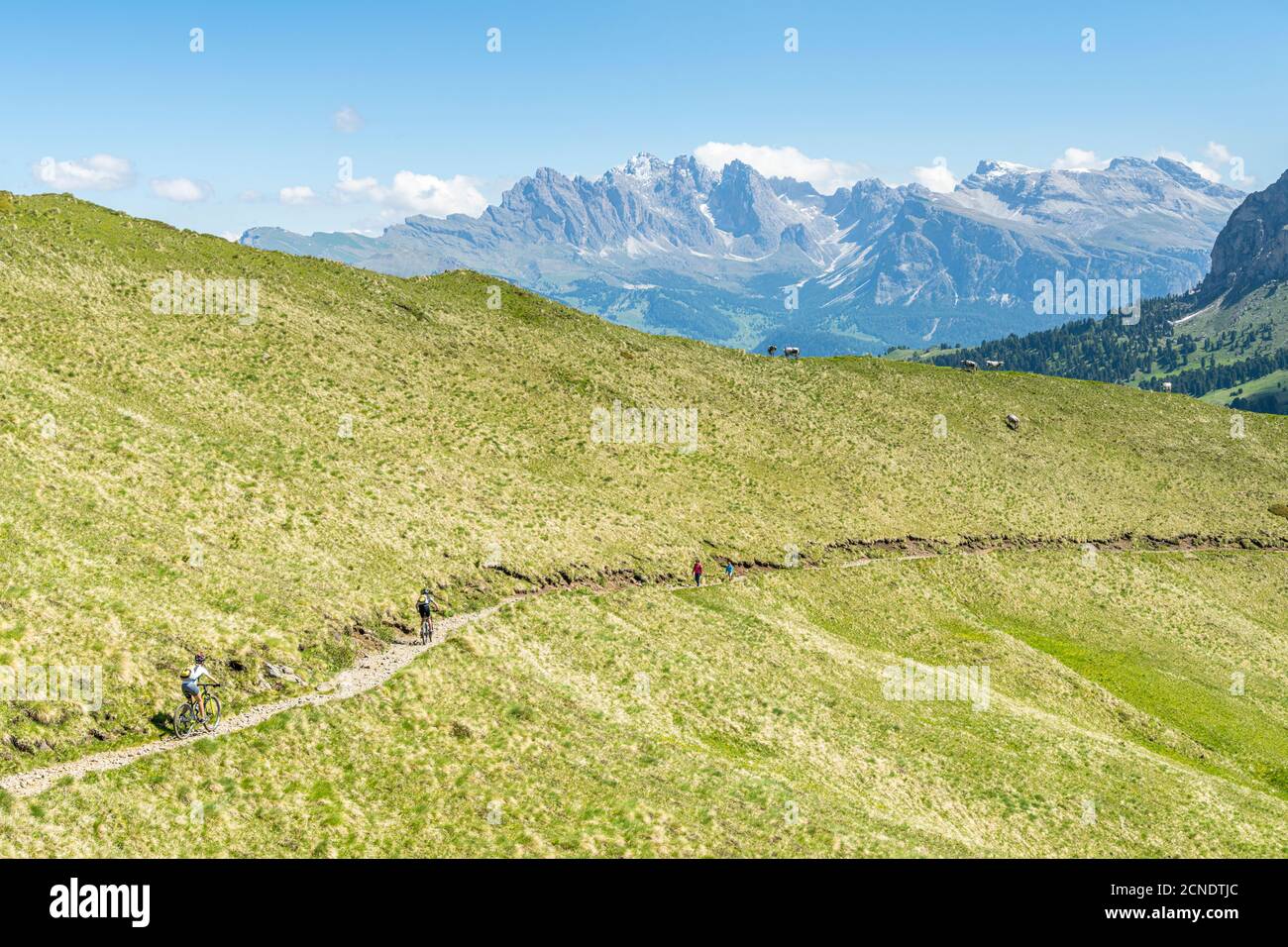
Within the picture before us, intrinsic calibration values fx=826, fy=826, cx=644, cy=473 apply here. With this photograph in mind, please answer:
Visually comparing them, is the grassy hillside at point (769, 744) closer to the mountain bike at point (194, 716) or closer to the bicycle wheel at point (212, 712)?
the mountain bike at point (194, 716)

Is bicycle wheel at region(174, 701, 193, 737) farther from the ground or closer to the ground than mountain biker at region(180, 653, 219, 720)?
closer to the ground

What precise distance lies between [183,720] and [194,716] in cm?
34

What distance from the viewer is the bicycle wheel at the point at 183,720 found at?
27031 mm

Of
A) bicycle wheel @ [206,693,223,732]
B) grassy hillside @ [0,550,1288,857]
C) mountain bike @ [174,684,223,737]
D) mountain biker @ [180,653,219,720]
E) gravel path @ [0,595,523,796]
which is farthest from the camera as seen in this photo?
bicycle wheel @ [206,693,223,732]

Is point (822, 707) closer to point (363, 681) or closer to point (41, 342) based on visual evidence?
point (363, 681)

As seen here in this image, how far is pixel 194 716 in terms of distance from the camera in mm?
27516

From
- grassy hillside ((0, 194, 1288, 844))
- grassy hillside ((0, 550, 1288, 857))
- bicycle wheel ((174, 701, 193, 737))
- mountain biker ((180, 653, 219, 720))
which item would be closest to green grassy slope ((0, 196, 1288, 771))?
grassy hillside ((0, 194, 1288, 844))

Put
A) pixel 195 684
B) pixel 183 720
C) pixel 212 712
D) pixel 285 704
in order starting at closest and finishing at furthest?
pixel 195 684 → pixel 183 720 → pixel 212 712 → pixel 285 704

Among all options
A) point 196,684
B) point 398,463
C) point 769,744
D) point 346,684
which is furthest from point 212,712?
point 398,463

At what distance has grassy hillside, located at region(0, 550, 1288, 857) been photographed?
24734mm

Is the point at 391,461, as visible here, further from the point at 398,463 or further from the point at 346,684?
the point at 346,684

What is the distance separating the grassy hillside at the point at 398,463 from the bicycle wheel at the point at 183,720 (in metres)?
0.93

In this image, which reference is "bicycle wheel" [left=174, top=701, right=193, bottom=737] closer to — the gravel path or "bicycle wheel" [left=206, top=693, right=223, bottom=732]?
the gravel path

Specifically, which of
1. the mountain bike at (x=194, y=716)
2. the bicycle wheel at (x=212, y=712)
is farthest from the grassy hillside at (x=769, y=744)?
the bicycle wheel at (x=212, y=712)
